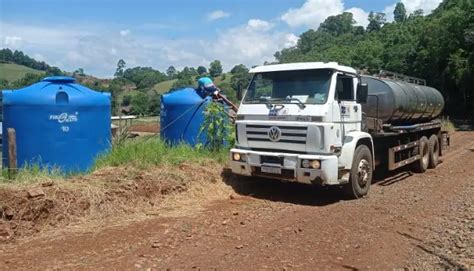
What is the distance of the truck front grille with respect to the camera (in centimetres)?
896

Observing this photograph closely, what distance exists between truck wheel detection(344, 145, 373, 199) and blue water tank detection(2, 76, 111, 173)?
5185mm

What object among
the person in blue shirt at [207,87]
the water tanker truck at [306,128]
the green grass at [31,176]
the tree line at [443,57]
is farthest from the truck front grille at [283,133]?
the tree line at [443,57]

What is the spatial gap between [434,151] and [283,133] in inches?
311

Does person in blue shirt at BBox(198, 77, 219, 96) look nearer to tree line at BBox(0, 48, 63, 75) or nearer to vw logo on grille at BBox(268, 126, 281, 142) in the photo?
vw logo on grille at BBox(268, 126, 281, 142)

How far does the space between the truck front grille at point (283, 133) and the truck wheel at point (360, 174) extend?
4.43 ft

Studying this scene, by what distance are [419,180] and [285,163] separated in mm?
5278

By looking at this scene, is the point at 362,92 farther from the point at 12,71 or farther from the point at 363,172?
the point at 12,71

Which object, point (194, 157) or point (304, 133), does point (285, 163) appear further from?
point (194, 157)

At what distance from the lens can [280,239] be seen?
688 centimetres

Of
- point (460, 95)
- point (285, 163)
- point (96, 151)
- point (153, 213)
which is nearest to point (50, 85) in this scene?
point (96, 151)

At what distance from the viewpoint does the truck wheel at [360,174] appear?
959cm

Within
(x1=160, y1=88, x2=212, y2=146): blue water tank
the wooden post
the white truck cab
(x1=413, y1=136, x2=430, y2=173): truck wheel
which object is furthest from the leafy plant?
(x1=413, y1=136, x2=430, y2=173): truck wheel

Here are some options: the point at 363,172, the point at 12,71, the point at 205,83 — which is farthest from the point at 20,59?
the point at 363,172

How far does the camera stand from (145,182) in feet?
29.6
